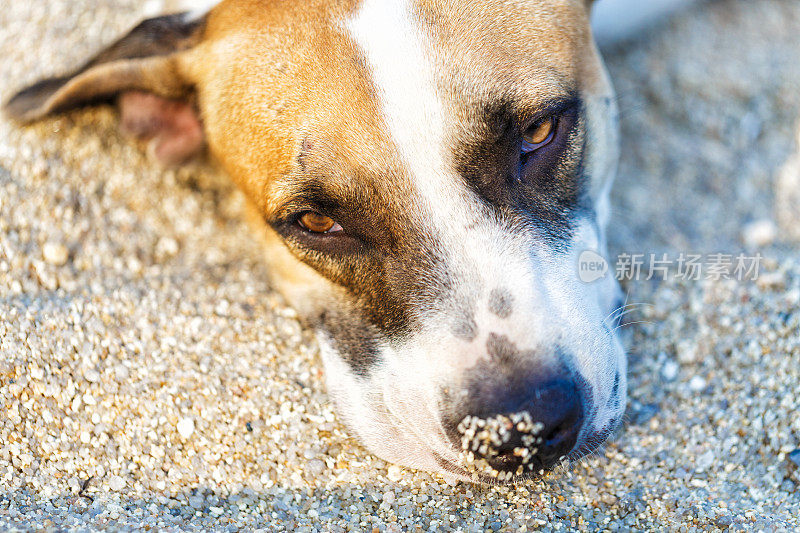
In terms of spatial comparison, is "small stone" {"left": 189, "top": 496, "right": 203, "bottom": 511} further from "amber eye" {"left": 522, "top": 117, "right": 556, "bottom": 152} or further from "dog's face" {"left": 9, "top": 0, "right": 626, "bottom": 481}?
"amber eye" {"left": 522, "top": 117, "right": 556, "bottom": 152}

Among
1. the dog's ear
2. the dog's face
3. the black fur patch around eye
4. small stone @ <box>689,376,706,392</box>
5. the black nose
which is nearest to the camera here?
the black nose

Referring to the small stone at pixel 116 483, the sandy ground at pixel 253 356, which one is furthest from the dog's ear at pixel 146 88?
the small stone at pixel 116 483

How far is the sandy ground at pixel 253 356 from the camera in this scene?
310 centimetres

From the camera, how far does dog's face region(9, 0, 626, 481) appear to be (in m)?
2.79

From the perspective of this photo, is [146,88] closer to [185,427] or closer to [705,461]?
[185,427]

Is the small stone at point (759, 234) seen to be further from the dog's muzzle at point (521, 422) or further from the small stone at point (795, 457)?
the dog's muzzle at point (521, 422)

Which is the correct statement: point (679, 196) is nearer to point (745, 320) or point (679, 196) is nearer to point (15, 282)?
point (745, 320)

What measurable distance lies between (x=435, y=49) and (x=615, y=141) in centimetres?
125

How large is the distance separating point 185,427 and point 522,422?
4.96ft

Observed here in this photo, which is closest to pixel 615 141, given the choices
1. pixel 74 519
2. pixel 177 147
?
pixel 177 147

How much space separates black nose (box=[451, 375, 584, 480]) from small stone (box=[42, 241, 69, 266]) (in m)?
2.29

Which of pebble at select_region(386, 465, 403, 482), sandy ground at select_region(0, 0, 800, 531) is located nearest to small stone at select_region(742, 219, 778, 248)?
sandy ground at select_region(0, 0, 800, 531)

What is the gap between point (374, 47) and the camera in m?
2.94

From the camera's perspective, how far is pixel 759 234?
4309 millimetres
